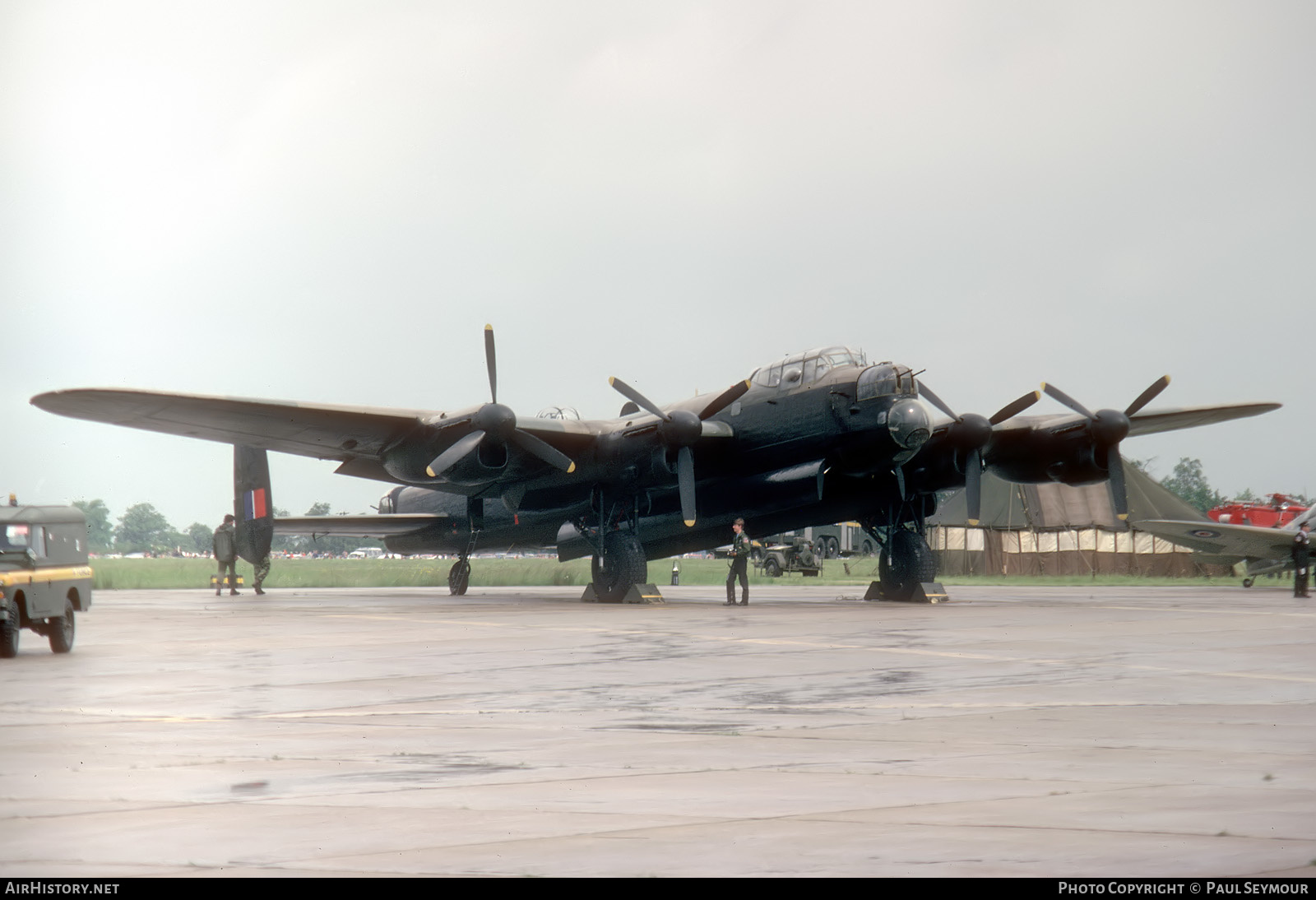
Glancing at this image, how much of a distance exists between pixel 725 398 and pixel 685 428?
5.34 feet

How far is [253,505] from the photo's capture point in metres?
40.6

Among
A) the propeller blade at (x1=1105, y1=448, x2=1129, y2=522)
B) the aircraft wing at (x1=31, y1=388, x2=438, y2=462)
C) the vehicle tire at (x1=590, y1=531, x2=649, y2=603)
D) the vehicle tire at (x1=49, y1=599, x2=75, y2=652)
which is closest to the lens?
the vehicle tire at (x1=49, y1=599, x2=75, y2=652)

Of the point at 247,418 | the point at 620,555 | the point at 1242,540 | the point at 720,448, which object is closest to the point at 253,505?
the point at 247,418

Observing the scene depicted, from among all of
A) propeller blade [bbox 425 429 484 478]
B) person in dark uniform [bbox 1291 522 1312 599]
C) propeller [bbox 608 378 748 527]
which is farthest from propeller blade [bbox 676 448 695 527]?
person in dark uniform [bbox 1291 522 1312 599]

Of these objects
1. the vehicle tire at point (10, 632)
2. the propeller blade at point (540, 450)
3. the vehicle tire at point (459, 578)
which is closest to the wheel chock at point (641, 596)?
the propeller blade at point (540, 450)

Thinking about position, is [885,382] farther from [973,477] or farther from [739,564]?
[739,564]

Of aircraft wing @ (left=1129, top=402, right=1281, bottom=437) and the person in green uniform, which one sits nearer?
the person in green uniform

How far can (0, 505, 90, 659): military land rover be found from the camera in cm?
1552

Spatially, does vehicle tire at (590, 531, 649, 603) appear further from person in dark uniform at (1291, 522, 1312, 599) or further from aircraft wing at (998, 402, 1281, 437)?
person in dark uniform at (1291, 522, 1312, 599)

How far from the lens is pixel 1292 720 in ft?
30.7

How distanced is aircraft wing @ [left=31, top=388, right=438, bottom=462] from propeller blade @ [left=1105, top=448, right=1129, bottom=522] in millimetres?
16018

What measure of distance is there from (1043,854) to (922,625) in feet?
55.1

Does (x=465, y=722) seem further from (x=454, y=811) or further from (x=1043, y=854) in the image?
(x=1043, y=854)
